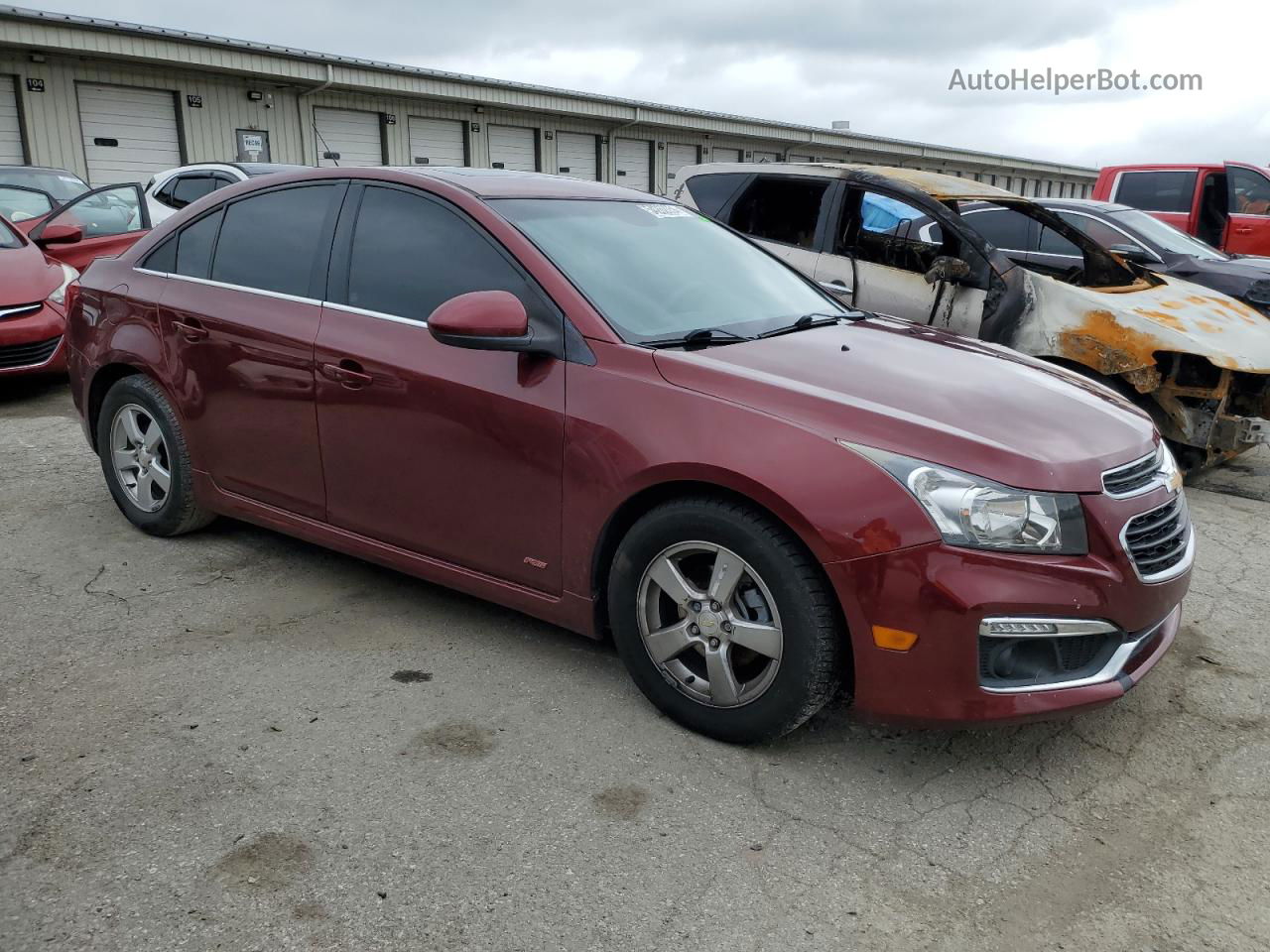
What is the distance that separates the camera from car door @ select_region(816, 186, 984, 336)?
20.4 ft

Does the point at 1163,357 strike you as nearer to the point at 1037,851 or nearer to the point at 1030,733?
the point at 1030,733

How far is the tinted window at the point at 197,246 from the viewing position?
415 centimetres

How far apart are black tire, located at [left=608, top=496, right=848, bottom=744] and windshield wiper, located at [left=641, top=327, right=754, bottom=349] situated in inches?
20.9

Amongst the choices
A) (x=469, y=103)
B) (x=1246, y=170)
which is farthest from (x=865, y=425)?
(x=469, y=103)

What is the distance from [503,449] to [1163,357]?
4196 millimetres

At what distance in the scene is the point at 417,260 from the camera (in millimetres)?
3508

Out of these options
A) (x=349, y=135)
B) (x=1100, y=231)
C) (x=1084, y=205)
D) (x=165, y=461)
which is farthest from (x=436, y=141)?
(x=165, y=461)

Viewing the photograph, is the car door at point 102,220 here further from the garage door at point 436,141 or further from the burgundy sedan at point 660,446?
the garage door at point 436,141

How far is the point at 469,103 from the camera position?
69.3 feet

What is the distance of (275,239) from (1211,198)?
1234 centimetres

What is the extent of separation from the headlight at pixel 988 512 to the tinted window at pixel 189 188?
32.4 ft

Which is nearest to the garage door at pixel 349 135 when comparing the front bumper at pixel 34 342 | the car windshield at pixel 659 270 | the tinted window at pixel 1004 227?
the front bumper at pixel 34 342

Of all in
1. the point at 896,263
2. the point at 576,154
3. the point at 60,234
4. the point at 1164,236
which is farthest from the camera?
the point at 576,154

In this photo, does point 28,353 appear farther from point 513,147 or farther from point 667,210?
point 513,147
